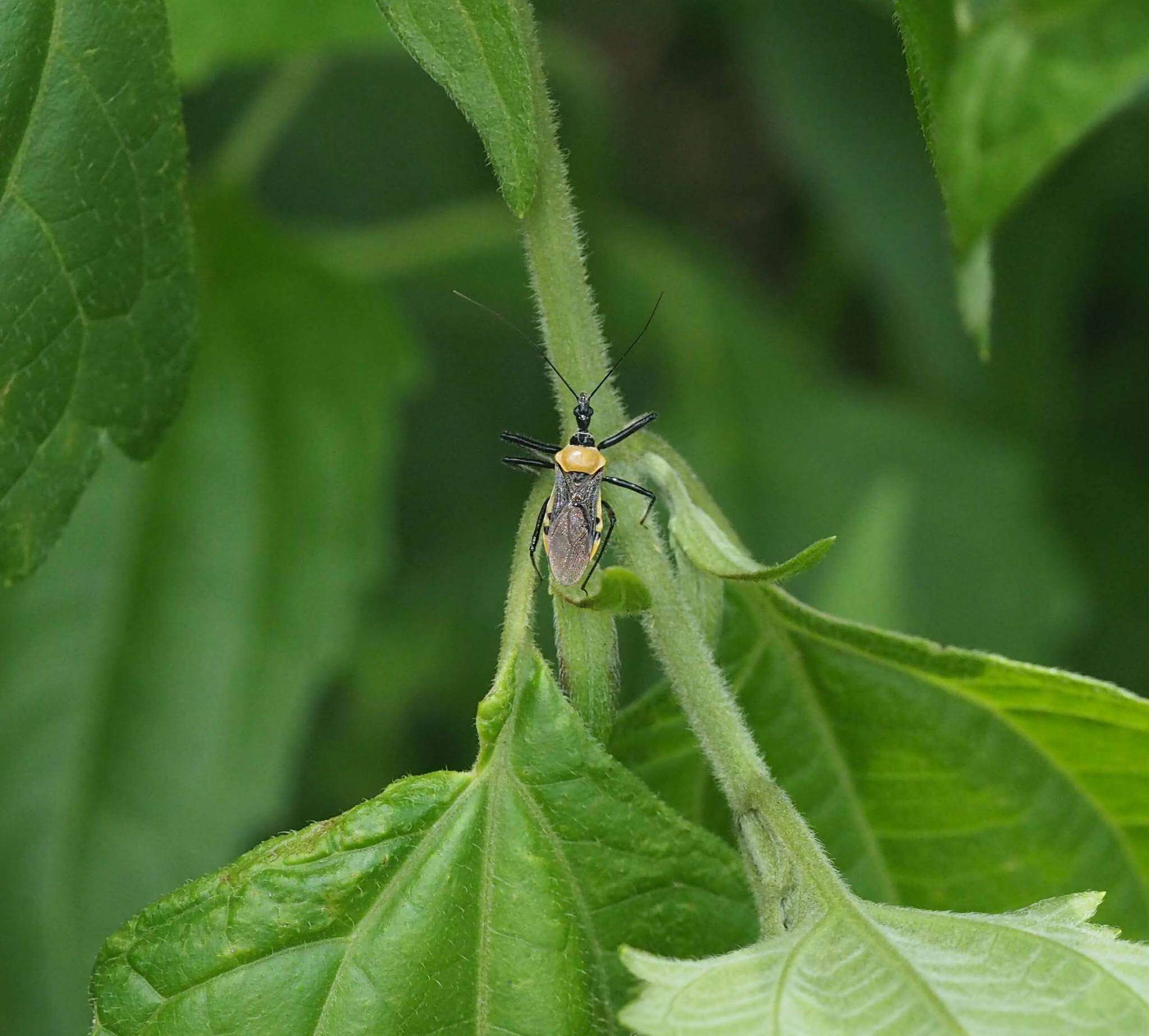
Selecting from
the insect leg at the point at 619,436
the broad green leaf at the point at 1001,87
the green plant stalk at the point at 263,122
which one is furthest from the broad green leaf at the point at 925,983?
the green plant stalk at the point at 263,122

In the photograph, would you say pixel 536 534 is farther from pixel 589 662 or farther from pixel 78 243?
pixel 78 243

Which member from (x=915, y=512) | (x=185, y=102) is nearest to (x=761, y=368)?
(x=915, y=512)

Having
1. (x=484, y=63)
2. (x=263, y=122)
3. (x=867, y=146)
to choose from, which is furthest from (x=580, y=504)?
(x=867, y=146)

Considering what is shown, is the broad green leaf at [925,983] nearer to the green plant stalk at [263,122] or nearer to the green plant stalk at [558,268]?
the green plant stalk at [558,268]

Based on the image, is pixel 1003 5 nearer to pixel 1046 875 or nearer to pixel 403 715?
A: pixel 1046 875

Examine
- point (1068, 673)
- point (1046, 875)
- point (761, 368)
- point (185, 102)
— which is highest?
point (185, 102)

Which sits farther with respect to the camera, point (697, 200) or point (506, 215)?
point (697, 200)

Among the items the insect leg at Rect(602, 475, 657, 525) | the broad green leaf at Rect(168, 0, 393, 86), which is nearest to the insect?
the insect leg at Rect(602, 475, 657, 525)
